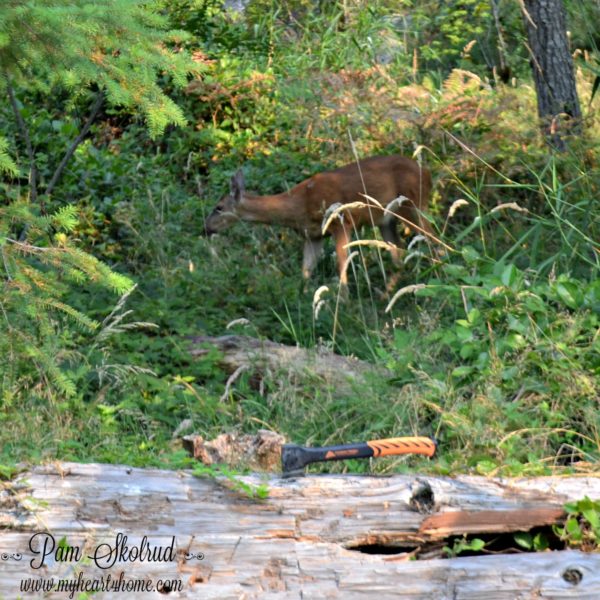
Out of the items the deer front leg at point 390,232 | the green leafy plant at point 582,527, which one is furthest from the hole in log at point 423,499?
the deer front leg at point 390,232

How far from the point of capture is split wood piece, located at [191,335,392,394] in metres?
6.44

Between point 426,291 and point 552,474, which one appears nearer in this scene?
point 552,474

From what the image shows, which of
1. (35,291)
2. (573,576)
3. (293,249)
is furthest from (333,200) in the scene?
(573,576)

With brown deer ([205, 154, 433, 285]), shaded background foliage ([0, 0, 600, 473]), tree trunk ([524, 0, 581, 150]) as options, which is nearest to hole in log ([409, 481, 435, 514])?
shaded background foliage ([0, 0, 600, 473])

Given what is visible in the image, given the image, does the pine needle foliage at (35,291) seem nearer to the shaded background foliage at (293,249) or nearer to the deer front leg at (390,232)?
the shaded background foliage at (293,249)

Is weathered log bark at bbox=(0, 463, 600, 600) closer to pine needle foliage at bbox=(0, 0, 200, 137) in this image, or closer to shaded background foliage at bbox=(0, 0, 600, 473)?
shaded background foliage at bbox=(0, 0, 600, 473)

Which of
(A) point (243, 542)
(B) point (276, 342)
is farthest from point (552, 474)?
(B) point (276, 342)

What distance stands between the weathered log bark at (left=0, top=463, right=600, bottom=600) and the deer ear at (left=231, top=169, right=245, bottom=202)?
6.96 meters

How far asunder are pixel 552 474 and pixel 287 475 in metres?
1.07

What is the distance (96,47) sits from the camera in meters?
5.66

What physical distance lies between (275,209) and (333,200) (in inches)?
23.5

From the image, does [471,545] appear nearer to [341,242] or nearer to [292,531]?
[292,531]

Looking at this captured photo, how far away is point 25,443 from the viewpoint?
5.34 meters

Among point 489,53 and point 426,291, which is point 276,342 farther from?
point 489,53
